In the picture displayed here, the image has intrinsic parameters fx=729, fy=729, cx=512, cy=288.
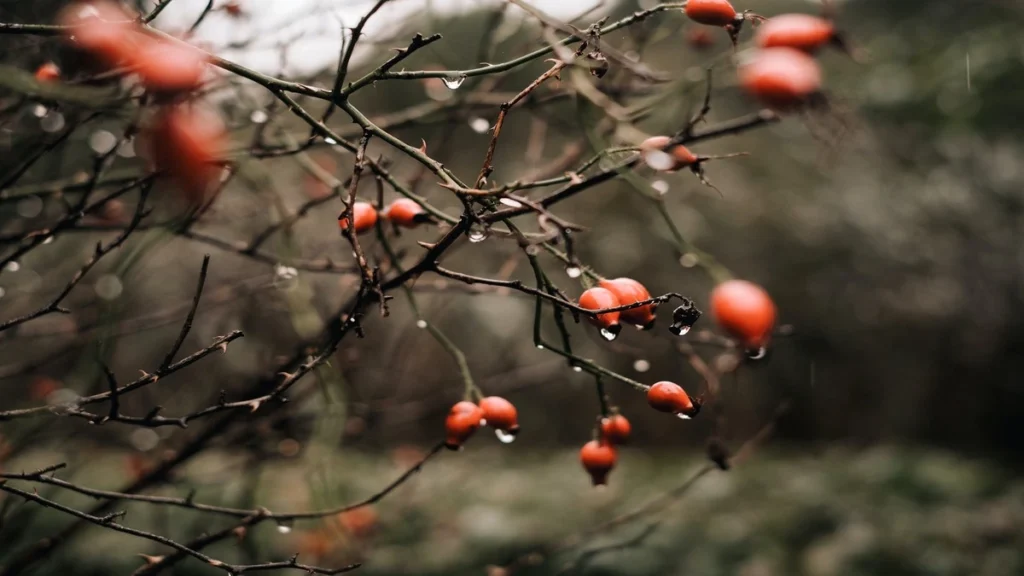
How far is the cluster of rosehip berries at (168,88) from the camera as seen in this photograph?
0.52m

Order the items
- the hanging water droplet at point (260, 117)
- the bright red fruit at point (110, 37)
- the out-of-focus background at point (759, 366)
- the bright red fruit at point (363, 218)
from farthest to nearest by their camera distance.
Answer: the out-of-focus background at point (759, 366) < the hanging water droplet at point (260, 117) < the bright red fruit at point (363, 218) < the bright red fruit at point (110, 37)

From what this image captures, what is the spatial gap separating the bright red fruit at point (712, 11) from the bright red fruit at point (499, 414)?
0.42 m

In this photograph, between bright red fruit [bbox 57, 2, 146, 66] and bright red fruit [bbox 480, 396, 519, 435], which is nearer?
bright red fruit [bbox 57, 2, 146, 66]

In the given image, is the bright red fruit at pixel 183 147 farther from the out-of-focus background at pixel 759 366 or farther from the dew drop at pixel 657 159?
the out-of-focus background at pixel 759 366

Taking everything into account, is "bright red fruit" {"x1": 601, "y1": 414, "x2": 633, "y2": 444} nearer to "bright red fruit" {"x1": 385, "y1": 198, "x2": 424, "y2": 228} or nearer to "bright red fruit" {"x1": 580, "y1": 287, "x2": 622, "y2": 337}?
"bright red fruit" {"x1": 580, "y1": 287, "x2": 622, "y2": 337}

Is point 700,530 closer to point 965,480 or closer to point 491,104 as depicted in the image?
point 965,480

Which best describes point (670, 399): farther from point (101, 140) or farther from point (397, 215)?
point (101, 140)

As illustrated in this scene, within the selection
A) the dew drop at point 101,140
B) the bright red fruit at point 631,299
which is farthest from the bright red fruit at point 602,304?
the dew drop at point 101,140

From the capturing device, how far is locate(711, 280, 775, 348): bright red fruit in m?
0.57

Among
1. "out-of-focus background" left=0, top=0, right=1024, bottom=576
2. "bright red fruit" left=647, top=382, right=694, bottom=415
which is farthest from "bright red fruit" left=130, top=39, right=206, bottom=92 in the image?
"out-of-focus background" left=0, top=0, right=1024, bottom=576

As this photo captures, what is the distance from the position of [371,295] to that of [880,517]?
2668 millimetres

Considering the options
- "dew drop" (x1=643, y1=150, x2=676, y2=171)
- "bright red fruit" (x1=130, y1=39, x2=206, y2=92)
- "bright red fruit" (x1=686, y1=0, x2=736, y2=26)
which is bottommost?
"dew drop" (x1=643, y1=150, x2=676, y2=171)

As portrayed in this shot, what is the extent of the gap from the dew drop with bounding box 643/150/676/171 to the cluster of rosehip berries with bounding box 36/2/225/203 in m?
0.32

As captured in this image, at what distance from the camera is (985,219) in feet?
12.2
